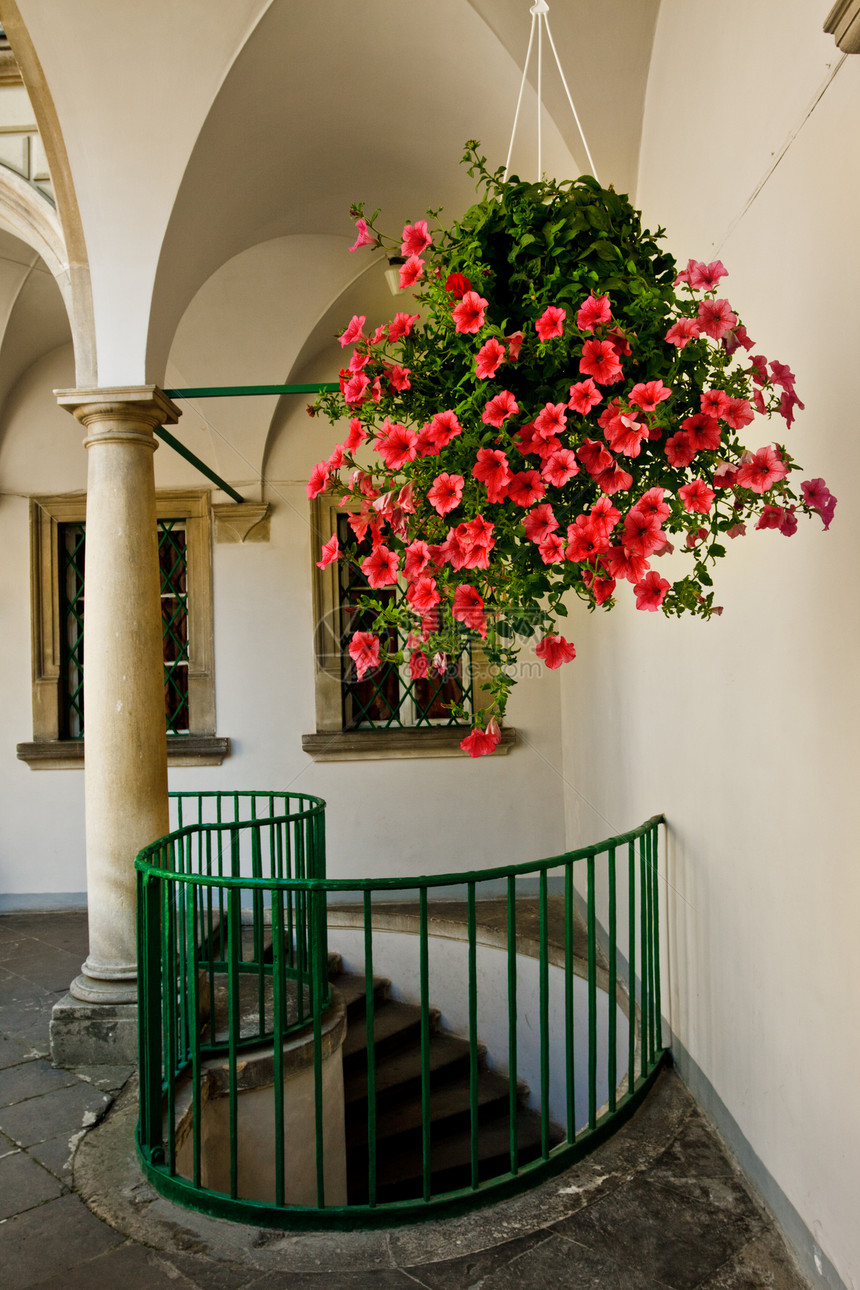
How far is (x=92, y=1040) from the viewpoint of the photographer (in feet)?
11.9

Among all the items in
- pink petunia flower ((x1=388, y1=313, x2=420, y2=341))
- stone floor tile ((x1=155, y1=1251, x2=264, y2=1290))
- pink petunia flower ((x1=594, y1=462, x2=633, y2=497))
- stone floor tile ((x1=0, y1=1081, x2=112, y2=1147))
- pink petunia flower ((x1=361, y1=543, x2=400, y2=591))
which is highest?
pink petunia flower ((x1=388, y1=313, x2=420, y2=341))

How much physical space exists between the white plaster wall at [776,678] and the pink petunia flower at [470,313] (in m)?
0.84

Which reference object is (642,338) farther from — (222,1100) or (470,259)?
(222,1100)

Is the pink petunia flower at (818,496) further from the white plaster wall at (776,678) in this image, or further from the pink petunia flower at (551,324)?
the pink petunia flower at (551,324)

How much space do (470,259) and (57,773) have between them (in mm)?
6073

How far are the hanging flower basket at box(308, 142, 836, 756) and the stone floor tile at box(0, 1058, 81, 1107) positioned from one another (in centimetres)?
273

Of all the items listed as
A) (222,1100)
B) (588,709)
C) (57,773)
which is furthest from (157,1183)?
(57,773)

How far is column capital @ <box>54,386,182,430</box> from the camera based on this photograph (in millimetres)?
3852

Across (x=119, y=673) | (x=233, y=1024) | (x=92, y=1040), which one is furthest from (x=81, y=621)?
(x=233, y=1024)

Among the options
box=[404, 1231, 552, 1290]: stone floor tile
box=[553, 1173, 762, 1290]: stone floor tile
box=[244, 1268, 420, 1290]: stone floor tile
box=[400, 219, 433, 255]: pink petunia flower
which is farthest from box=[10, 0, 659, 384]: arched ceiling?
box=[553, 1173, 762, 1290]: stone floor tile

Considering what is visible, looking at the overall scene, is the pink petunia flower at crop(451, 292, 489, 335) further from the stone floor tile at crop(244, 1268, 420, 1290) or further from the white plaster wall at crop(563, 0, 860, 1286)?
the stone floor tile at crop(244, 1268, 420, 1290)

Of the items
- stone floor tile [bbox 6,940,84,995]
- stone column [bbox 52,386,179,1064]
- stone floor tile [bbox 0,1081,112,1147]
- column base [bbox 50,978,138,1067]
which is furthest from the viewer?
stone floor tile [bbox 6,940,84,995]

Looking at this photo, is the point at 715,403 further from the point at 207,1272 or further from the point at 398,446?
the point at 207,1272

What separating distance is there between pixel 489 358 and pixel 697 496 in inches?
17.1
